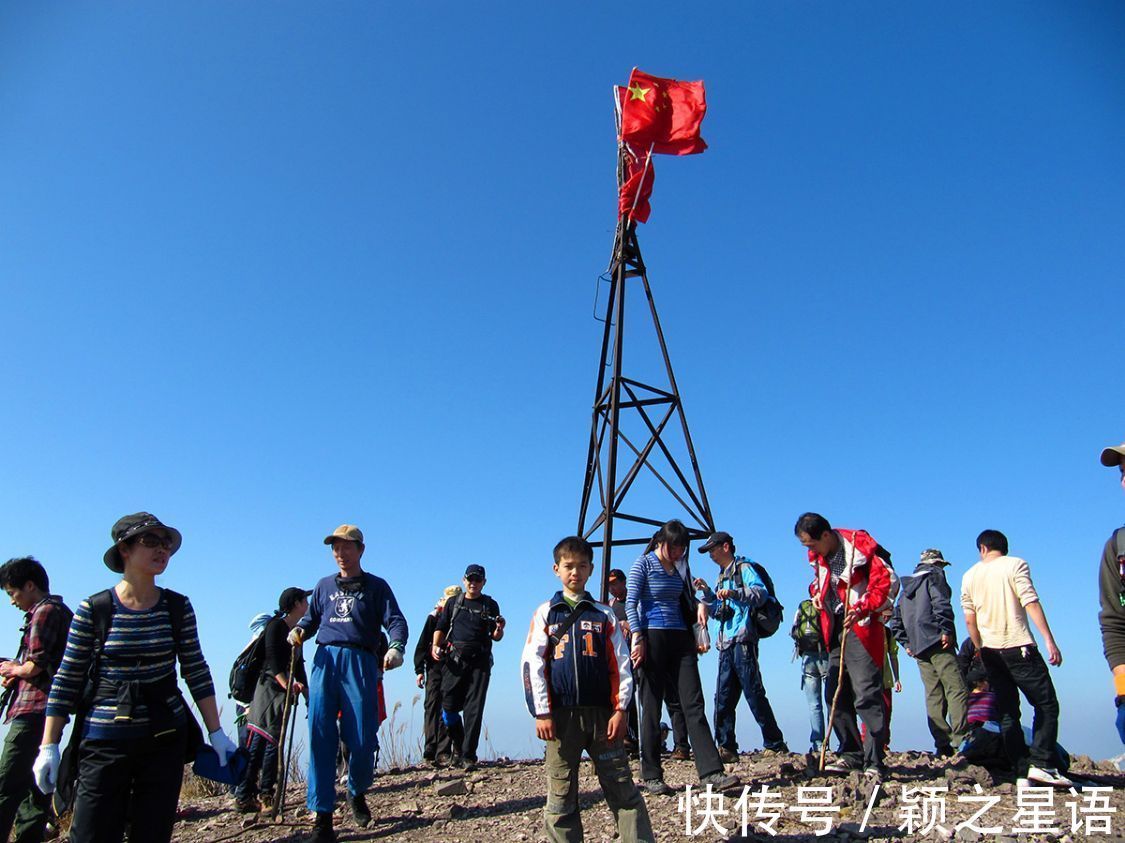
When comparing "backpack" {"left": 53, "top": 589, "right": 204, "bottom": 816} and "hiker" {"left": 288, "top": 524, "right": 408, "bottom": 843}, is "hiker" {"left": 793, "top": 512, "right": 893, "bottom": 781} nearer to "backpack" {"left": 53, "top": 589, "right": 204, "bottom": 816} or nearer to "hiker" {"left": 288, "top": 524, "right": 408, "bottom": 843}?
"hiker" {"left": 288, "top": 524, "right": 408, "bottom": 843}

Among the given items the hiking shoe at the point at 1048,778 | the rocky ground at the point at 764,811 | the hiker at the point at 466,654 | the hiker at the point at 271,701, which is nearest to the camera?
the rocky ground at the point at 764,811

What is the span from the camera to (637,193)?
38.1 ft

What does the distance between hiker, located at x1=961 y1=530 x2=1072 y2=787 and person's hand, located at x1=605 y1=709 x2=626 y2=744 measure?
384 centimetres

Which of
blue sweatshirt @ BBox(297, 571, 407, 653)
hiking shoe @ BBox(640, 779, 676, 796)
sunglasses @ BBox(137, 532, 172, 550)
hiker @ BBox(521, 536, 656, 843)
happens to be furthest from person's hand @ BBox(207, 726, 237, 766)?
hiking shoe @ BBox(640, 779, 676, 796)

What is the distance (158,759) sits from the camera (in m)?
3.79

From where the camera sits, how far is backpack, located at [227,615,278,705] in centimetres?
733

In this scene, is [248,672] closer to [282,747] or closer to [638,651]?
[282,747]

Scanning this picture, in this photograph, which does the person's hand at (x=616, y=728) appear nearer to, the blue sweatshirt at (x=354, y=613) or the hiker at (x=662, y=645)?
the hiker at (x=662, y=645)

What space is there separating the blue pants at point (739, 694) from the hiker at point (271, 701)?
4.30m

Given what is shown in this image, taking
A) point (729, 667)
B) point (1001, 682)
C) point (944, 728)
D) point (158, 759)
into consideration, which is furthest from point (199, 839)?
point (944, 728)

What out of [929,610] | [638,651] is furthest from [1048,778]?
[638,651]

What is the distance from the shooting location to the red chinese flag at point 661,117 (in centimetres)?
1162

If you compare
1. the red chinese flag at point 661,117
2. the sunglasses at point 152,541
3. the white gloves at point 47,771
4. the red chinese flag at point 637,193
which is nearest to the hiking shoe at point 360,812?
the white gloves at point 47,771

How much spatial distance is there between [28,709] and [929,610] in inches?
311
